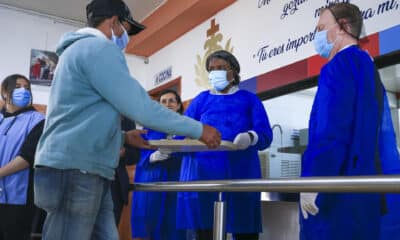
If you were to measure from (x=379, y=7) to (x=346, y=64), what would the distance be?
1.42 m

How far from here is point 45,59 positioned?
197 inches

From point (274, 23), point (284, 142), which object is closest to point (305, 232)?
point (284, 142)

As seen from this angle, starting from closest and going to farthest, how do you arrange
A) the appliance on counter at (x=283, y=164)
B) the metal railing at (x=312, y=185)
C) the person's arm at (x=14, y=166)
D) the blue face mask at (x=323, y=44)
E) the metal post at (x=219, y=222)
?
1. the metal railing at (x=312, y=185)
2. the metal post at (x=219, y=222)
3. the blue face mask at (x=323, y=44)
4. the person's arm at (x=14, y=166)
5. the appliance on counter at (x=283, y=164)

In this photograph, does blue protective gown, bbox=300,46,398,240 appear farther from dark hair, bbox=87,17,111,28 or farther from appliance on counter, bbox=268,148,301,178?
appliance on counter, bbox=268,148,301,178

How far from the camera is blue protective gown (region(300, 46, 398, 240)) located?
1220 millimetres

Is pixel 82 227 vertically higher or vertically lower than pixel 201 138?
lower

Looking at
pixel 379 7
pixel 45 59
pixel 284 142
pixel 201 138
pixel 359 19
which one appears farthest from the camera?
pixel 45 59

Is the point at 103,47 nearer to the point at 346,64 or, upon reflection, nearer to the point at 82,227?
the point at 82,227

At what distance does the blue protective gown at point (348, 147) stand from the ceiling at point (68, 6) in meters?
3.70

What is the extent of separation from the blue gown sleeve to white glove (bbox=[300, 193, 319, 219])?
7 cm

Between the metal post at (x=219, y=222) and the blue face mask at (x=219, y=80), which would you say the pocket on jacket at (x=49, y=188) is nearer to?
the metal post at (x=219, y=222)

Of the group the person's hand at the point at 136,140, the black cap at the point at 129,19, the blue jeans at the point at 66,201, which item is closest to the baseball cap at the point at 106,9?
the black cap at the point at 129,19

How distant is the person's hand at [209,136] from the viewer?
1.28 metres

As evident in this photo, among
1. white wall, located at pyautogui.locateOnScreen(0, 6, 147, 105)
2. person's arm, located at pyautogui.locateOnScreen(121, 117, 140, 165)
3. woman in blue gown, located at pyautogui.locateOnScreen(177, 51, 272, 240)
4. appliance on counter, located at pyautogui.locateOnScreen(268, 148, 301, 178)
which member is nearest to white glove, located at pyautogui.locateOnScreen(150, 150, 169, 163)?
woman in blue gown, located at pyautogui.locateOnScreen(177, 51, 272, 240)
